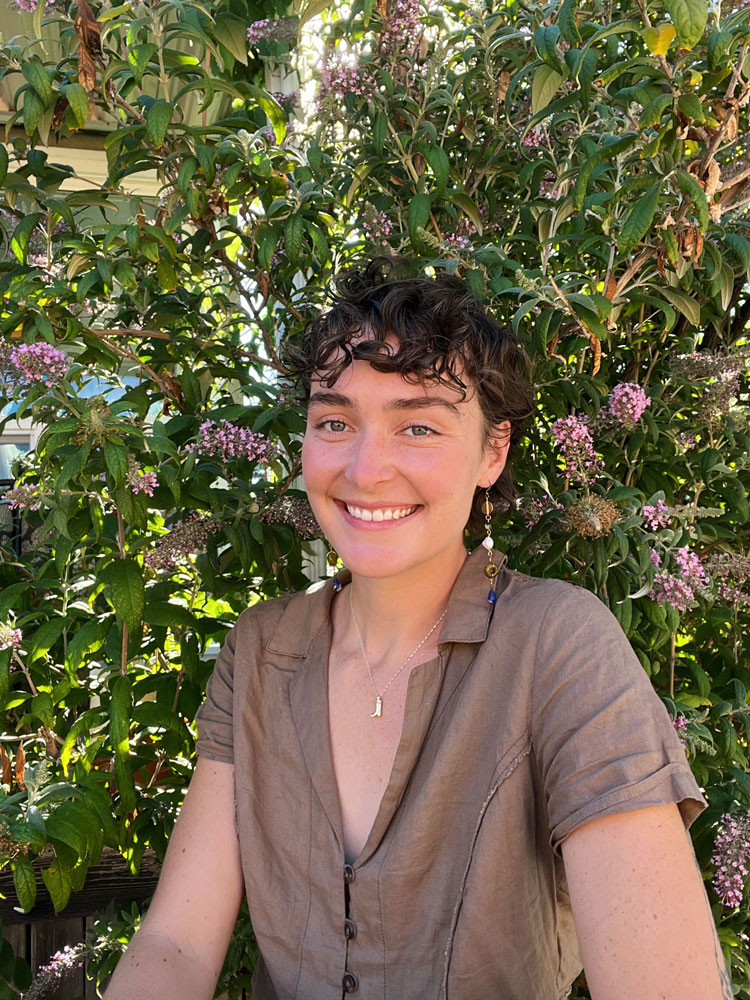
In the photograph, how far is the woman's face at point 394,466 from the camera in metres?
1.48

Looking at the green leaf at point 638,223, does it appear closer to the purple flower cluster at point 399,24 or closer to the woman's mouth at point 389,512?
the woman's mouth at point 389,512

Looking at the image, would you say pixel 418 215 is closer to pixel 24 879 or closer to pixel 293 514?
pixel 293 514

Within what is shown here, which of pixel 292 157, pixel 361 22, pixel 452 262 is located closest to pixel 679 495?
pixel 452 262

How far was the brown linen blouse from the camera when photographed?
4.31 ft

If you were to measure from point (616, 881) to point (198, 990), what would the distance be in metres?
0.69

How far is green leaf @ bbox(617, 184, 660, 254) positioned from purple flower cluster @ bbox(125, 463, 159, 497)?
87cm

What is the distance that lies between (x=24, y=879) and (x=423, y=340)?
1.01 meters

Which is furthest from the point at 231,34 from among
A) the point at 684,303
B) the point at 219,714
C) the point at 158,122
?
the point at 219,714

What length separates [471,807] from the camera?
56.0 inches

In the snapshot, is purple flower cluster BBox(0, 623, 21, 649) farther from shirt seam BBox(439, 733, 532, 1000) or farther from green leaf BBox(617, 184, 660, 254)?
green leaf BBox(617, 184, 660, 254)

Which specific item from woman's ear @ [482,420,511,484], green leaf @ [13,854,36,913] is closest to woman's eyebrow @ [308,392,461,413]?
woman's ear @ [482,420,511,484]

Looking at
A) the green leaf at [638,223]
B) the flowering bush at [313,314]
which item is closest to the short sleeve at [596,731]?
the flowering bush at [313,314]

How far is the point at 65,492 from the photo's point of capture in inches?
70.0

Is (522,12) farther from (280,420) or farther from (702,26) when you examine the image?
(280,420)
